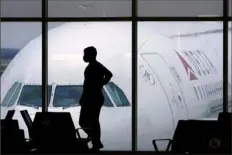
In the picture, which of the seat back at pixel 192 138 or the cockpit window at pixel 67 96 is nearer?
the seat back at pixel 192 138

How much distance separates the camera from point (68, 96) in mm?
8867

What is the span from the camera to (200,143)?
23.0ft

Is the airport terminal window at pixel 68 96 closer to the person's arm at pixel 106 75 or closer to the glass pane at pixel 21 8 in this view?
the person's arm at pixel 106 75

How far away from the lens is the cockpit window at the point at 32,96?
873cm

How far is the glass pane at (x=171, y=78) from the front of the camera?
8.66 metres

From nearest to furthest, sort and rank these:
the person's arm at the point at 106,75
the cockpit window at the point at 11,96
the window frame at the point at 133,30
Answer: the person's arm at the point at 106,75, the window frame at the point at 133,30, the cockpit window at the point at 11,96

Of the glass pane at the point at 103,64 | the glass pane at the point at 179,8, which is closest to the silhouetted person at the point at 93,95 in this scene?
the glass pane at the point at 103,64

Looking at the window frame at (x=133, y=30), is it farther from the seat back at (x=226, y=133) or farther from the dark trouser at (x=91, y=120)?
the seat back at (x=226, y=133)

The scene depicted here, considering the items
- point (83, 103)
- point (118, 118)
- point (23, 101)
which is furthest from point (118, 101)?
point (23, 101)

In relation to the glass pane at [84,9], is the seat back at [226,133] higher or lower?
lower

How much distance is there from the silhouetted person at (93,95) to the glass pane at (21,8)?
43.5 inches

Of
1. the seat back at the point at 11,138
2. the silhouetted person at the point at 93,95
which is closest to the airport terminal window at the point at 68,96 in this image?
the silhouetted person at the point at 93,95

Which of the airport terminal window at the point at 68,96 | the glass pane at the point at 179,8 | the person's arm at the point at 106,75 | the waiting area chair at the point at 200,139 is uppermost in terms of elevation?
the glass pane at the point at 179,8

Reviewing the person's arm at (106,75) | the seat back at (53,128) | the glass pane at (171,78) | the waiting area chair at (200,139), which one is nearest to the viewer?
the waiting area chair at (200,139)
